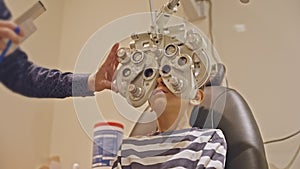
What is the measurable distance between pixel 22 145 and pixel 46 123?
14 centimetres

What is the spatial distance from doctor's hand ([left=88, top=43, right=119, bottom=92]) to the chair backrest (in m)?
0.20

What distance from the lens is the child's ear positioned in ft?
2.80

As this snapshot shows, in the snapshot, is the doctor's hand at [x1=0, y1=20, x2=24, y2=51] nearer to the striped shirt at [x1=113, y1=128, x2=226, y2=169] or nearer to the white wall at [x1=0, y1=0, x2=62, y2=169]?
the striped shirt at [x1=113, y1=128, x2=226, y2=169]

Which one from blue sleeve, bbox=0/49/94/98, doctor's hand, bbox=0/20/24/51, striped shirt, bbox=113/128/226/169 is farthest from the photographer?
striped shirt, bbox=113/128/226/169

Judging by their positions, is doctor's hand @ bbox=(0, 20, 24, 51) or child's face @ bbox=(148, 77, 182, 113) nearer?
doctor's hand @ bbox=(0, 20, 24, 51)

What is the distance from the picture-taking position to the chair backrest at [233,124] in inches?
32.7

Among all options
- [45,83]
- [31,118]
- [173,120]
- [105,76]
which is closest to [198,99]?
[173,120]

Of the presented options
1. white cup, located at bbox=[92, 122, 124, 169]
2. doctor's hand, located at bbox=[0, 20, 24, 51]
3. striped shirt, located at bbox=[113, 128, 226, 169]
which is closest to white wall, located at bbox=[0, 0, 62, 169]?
white cup, located at bbox=[92, 122, 124, 169]

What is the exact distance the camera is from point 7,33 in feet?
1.49

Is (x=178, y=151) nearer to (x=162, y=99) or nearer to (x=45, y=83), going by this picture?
(x=162, y=99)

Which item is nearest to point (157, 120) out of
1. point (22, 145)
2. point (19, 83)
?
point (19, 83)

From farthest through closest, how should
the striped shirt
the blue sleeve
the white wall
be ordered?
the white wall < the striped shirt < the blue sleeve

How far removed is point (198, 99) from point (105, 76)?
0.20m

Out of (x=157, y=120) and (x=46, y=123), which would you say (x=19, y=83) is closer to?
(x=157, y=120)
